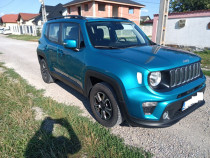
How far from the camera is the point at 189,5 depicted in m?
26.6

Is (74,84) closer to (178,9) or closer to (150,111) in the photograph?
(150,111)

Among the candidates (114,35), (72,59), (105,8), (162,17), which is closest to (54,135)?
(72,59)

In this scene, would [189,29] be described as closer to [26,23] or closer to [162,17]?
[162,17]

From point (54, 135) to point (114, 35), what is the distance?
224 cm

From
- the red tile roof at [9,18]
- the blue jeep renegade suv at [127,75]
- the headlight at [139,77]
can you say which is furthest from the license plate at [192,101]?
the red tile roof at [9,18]

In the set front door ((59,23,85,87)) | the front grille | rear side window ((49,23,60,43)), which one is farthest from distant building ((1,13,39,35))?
the front grille

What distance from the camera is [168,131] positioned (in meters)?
2.90

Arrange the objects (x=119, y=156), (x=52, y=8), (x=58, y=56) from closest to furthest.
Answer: (x=119, y=156), (x=58, y=56), (x=52, y=8)

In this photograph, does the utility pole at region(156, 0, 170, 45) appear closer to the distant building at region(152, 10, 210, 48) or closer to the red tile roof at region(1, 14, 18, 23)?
the distant building at region(152, 10, 210, 48)

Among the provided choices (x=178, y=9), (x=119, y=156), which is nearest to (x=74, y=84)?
(x=119, y=156)

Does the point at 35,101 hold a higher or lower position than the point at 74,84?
lower

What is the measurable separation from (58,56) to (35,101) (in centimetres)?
121

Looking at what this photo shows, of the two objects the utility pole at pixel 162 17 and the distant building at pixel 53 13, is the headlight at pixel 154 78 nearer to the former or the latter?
the utility pole at pixel 162 17

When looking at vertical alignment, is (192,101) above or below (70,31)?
below
